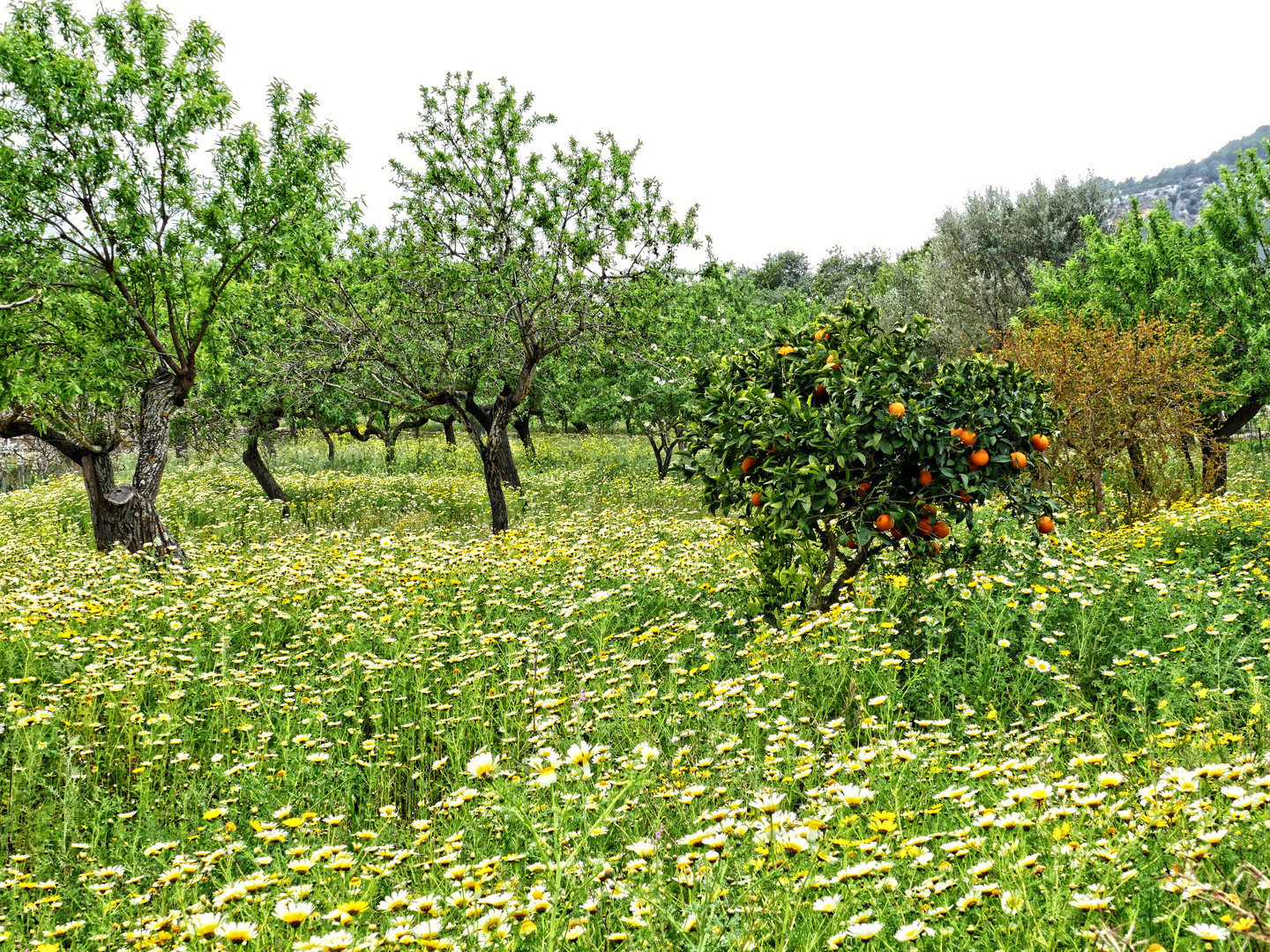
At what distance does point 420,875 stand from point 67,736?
2.82 m

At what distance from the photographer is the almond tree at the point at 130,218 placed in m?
7.64

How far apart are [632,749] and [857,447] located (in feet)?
10.00

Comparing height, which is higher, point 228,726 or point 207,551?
point 207,551

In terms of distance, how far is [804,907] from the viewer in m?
2.03

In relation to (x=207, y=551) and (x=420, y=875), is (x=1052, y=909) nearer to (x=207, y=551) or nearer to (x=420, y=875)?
(x=420, y=875)

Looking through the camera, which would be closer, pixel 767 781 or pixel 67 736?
pixel 767 781

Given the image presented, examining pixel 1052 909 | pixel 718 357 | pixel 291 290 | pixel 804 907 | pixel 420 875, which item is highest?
pixel 291 290

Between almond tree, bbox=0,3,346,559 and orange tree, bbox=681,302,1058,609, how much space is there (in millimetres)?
6255

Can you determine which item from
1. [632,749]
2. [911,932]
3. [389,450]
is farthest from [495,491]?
[389,450]

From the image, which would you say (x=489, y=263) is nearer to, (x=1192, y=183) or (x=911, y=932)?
(x=911, y=932)

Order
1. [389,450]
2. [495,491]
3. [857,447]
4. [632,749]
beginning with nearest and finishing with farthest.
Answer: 1. [632,749]
2. [857,447]
3. [495,491]
4. [389,450]

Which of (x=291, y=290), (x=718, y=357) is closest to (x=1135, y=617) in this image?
(x=718, y=357)

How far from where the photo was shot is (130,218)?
8.06 metres

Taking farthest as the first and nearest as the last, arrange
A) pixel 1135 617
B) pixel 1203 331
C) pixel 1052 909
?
1. pixel 1203 331
2. pixel 1135 617
3. pixel 1052 909
